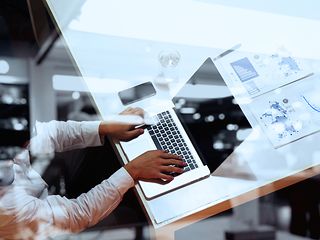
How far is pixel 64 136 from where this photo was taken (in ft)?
3.55

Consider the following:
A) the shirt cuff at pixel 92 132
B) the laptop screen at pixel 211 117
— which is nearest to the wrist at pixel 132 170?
the shirt cuff at pixel 92 132

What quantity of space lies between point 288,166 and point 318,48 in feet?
1.49

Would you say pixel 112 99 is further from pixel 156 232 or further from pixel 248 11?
pixel 248 11

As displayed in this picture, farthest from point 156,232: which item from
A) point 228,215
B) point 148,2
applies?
point 148,2

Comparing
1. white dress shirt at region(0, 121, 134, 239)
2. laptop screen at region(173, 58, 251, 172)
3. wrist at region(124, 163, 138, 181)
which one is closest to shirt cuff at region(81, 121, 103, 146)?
white dress shirt at region(0, 121, 134, 239)

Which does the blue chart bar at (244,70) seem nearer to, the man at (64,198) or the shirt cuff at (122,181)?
the man at (64,198)

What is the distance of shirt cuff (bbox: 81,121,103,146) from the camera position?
1103 millimetres

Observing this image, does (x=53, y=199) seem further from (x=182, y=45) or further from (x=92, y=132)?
(x=182, y=45)

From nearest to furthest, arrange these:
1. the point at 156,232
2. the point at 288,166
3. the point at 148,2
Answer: the point at 156,232 → the point at 288,166 → the point at 148,2

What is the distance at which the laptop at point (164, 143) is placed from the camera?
3.66 feet

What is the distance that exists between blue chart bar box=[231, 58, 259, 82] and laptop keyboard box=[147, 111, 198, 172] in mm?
313

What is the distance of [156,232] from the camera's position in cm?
110

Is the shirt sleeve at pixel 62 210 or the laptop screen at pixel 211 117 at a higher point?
the laptop screen at pixel 211 117

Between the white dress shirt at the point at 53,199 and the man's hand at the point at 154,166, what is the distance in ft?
0.10
